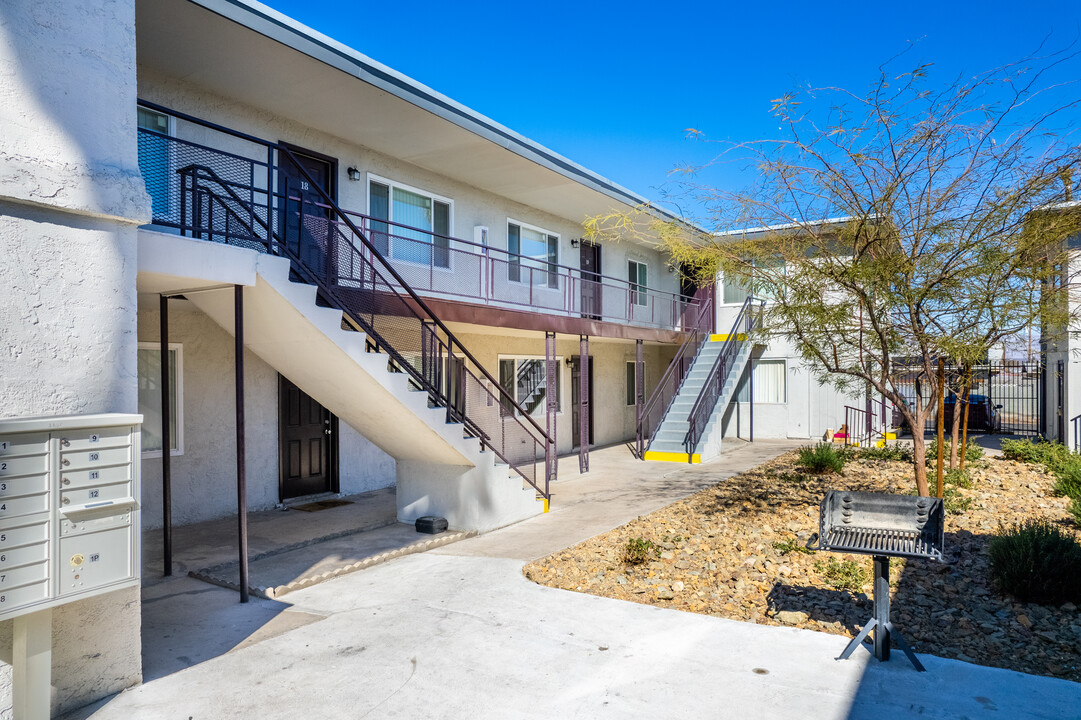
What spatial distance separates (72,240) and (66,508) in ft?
5.02

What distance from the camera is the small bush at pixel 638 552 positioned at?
6844 millimetres

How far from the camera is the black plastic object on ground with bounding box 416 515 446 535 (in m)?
8.19

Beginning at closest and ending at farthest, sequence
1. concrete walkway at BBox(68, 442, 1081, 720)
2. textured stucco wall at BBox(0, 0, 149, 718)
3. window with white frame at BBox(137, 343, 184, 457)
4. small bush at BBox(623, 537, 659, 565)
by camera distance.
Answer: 1. textured stucco wall at BBox(0, 0, 149, 718)
2. concrete walkway at BBox(68, 442, 1081, 720)
3. small bush at BBox(623, 537, 659, 565)
4. window with white frame at BBox(137, 343, 184, 457)

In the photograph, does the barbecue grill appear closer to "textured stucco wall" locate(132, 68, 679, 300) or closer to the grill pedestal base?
the grill pedestal base

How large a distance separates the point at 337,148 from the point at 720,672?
30.8 ft

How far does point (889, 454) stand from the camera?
1351cm

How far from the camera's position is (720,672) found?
4379 mm

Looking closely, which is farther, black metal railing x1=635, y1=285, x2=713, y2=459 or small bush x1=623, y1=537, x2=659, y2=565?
black metal railing x1=635, y1=285, x2=713, y2=459

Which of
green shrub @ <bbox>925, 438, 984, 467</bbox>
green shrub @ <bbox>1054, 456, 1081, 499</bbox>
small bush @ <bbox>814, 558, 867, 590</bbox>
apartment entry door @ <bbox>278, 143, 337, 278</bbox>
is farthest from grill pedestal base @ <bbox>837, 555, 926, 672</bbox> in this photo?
green shrub @ <bbox>925, 438, 984, 467</bbox>

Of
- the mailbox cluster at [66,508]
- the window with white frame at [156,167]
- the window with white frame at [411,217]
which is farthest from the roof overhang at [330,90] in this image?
the mailbox cluster at [66,508]

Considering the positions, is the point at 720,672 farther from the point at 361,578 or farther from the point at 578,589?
the point at 361,578

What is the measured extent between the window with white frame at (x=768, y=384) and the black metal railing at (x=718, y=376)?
4.93 ft

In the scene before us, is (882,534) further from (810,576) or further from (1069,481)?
(1069,481)

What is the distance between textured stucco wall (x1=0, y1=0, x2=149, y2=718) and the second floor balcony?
4.91 feet
